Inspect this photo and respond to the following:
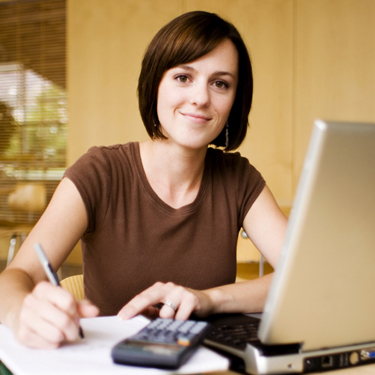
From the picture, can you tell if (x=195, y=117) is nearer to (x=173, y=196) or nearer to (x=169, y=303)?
(x=173, y=196)

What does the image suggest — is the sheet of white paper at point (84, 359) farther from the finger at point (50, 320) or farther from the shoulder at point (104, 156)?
the shoulder at point (104, 156)

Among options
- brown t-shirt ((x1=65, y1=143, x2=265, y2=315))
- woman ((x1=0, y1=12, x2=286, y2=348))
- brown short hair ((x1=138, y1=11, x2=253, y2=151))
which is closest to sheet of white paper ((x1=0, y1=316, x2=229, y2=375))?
woman ((x1=0, y1=12, x2=286, y2=348))

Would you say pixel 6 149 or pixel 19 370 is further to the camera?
pixel 6 149

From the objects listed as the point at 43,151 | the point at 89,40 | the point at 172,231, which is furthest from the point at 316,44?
the point at 172,231

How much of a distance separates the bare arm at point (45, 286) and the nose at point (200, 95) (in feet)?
1.18

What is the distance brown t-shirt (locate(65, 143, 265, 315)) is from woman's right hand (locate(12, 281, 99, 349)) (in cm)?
48

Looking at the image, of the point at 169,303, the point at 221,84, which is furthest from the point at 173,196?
the point at 169,303

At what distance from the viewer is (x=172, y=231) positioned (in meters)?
1.20

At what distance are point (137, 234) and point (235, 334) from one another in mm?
542

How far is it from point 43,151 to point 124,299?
419 centimetres

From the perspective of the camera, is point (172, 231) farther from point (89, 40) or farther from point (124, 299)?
point (89, 40)

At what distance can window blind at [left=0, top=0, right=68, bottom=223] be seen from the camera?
499 centimetres

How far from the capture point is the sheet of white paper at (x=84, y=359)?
50cm

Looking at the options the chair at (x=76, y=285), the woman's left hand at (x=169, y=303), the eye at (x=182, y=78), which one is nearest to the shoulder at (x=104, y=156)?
the eye at (x=182, y=78)
